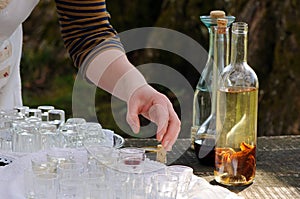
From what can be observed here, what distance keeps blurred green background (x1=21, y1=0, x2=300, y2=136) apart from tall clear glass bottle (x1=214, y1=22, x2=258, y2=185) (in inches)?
55.4

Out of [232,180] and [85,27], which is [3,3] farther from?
[232,180]

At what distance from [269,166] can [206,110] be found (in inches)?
6.6

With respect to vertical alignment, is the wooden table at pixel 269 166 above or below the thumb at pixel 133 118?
below

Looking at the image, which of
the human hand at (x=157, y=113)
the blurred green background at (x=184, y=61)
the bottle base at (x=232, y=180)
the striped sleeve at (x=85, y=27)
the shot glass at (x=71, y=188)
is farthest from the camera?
the blurred green background at (x=184, y=61)

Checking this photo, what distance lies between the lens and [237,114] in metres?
1.29

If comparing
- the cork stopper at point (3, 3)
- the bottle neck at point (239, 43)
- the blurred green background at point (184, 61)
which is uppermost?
the cork stopper at point (3, 3)

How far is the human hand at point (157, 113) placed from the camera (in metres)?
1.14

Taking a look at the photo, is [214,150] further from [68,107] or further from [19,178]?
[68,107]

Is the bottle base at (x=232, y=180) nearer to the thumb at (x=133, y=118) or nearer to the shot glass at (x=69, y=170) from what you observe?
the thumb at (x=133, y=118)

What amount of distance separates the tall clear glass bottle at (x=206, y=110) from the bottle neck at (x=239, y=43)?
9cm

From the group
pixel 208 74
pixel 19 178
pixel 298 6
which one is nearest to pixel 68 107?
pixel 298 6

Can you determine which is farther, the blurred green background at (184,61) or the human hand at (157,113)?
the blurred green background at (184,61)

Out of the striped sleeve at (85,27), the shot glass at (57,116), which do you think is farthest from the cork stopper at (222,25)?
the shot glass at (57,116)

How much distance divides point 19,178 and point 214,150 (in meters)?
0.44
